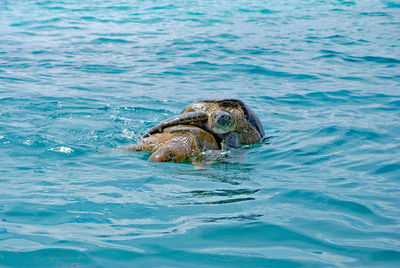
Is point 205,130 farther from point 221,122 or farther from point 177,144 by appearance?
point 177,144

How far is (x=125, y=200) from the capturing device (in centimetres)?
406

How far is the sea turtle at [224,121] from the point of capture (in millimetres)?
6071

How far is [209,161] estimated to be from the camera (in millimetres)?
5605

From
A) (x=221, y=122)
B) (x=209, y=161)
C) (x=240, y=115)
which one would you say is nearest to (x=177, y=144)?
(x=209, y=161)

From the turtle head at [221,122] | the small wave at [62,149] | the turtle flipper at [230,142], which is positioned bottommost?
the turtle flipper at [230,142]

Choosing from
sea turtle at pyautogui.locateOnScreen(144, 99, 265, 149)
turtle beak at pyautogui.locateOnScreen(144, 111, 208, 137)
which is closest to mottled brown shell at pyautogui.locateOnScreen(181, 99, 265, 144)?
sea turtle at pyautogui.locateOnScreen(144, 99, 265, 149)

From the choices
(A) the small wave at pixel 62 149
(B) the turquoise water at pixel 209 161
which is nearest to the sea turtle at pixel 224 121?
(B) the turquoise water at pixel 209 161

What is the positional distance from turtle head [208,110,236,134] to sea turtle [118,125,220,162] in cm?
13

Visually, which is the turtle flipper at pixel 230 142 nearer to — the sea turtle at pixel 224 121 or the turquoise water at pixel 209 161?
the sea turtle at pixel 224 121

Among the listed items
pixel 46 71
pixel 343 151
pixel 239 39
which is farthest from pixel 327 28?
pixel 343 151

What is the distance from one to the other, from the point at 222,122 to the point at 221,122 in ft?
0.04

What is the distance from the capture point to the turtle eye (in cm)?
596

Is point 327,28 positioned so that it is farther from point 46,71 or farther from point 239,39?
point 46,71

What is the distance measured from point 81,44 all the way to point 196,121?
8917 mm
